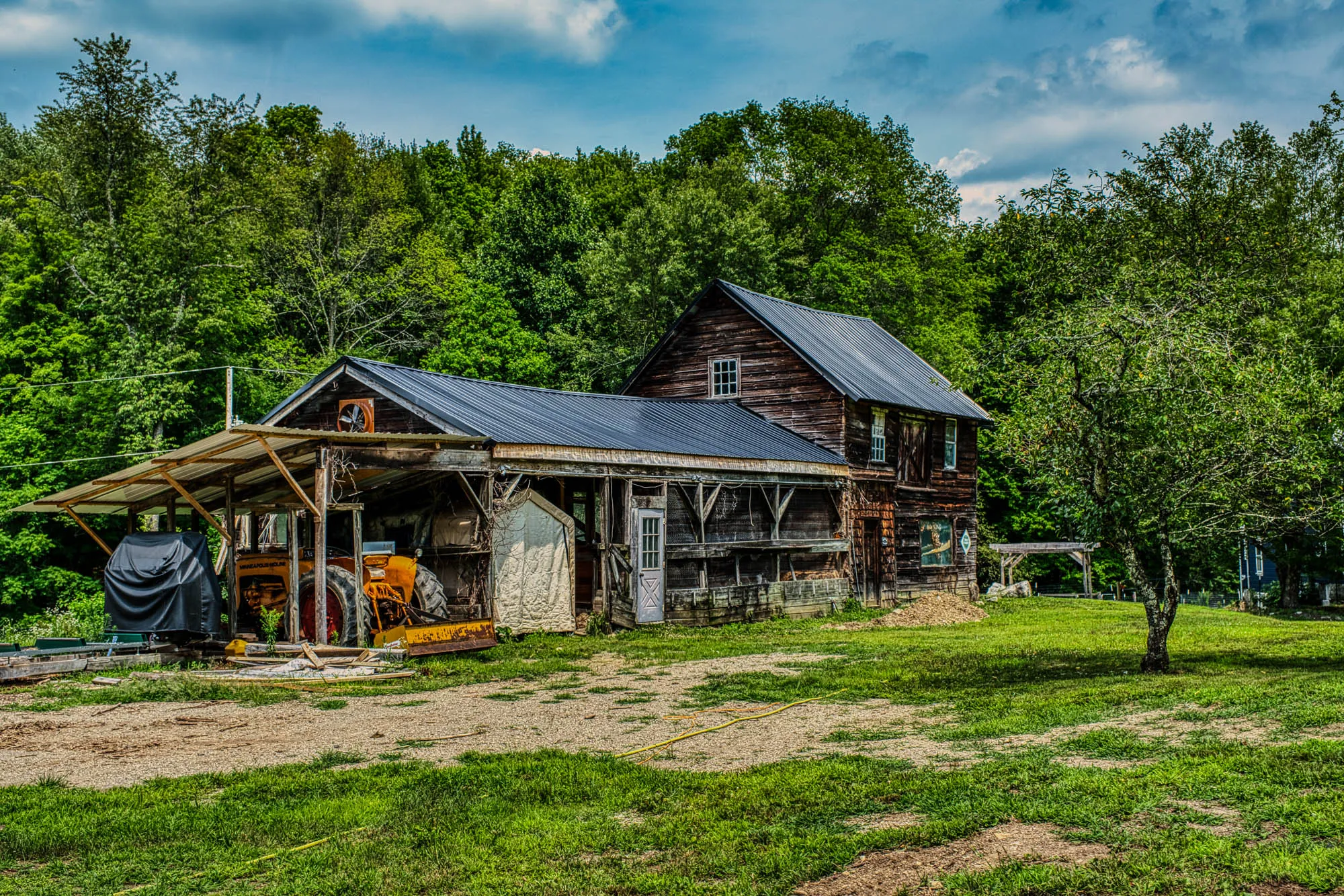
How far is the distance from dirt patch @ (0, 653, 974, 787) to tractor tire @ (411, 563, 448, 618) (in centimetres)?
463

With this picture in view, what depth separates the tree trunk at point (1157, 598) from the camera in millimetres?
13586

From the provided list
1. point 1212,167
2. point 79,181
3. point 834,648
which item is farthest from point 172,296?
point 1212,167

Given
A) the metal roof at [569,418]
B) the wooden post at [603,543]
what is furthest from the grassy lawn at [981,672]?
the metal roof at [569,418]

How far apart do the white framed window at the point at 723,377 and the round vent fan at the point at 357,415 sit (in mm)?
12360

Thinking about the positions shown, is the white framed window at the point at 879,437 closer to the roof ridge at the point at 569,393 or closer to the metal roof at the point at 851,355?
the metal roof at the point at 851,355

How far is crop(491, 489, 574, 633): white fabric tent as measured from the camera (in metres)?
20.9

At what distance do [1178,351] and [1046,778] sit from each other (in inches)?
250

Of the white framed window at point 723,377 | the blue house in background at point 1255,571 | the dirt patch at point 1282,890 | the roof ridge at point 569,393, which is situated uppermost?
the white framed window at point 723,377

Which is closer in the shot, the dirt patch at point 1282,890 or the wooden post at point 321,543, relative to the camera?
the dirt patch at point 1282,890

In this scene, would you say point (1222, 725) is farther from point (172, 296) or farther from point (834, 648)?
point (172, 296)

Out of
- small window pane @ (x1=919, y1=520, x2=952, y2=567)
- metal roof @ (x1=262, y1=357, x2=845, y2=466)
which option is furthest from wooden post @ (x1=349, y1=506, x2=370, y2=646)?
small window pane @ (x1=919, y1=520, x2=952, y2=567)

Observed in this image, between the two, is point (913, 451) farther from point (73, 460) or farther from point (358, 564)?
point (73, 460)

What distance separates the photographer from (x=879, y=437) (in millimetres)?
32469

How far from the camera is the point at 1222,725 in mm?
10172
